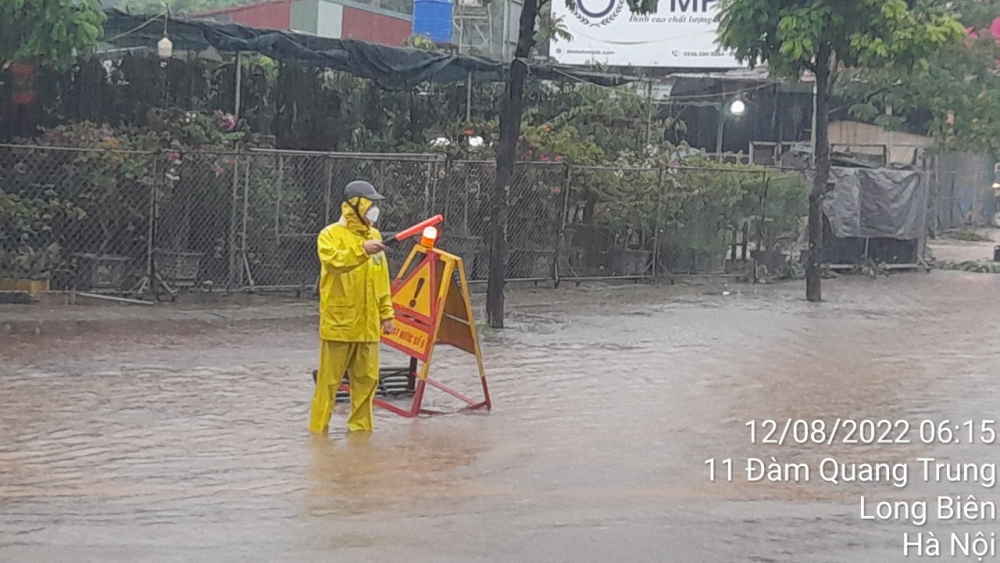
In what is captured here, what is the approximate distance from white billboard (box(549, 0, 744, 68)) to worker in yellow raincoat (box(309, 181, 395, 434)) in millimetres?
25205

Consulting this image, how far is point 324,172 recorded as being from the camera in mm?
17125

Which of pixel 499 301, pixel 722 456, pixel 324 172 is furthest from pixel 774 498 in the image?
pixel 324 172

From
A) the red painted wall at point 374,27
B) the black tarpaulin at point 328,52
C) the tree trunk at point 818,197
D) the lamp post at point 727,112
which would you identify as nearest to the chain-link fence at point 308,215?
the black tarpaulin at point 328,52

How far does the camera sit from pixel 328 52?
18.6 m

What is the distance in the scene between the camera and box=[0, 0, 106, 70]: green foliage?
557 inches

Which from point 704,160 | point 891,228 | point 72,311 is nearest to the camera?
point 72,311

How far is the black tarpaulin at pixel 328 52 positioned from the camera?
1725 cm

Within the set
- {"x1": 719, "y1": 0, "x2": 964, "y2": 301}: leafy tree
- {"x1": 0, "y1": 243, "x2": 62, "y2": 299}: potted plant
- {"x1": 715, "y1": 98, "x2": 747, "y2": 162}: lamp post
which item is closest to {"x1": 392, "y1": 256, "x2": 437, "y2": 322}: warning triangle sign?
{"x1": 0, "y1": 243, "x2": 62, "y2": 299}: potted plant

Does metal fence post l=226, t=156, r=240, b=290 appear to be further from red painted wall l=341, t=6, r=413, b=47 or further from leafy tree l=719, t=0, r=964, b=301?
red painted wall l=341, t=6, r=413, b=47

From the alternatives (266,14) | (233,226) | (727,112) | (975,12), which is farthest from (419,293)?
(266,14)

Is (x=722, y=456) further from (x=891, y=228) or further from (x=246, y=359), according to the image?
(x=891, y=228)

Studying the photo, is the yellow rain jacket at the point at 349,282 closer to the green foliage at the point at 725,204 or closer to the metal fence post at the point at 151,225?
the metal fence post at the point at 151,225

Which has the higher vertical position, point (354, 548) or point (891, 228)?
point (891, 228)

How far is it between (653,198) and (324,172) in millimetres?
5274
